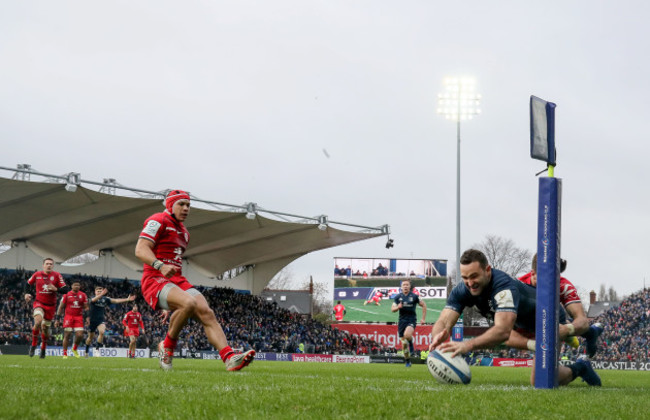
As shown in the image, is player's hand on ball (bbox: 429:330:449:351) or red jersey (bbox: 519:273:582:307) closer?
player's hand on ball (bbox: 429:330:449:351)

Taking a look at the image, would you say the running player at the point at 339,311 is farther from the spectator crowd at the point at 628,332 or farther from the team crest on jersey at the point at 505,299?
the team crest on jersey at the point at 505,299

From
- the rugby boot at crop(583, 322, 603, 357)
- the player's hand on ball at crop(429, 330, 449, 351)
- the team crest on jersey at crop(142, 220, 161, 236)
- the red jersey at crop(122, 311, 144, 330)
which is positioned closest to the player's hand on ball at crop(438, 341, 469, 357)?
the player's hand on ball at crop(429, 330, 449, 351)

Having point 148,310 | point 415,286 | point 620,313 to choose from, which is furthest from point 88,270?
point 620,313

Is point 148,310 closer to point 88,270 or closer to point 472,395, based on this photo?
point 88,270

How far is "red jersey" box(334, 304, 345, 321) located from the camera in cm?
5362

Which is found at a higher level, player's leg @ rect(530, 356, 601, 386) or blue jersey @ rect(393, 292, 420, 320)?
blue jersey @ rect(393, 292, 420, 320)

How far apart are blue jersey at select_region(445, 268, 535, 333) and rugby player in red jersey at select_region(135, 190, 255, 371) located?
2.38 meters

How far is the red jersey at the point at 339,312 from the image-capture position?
53625mm

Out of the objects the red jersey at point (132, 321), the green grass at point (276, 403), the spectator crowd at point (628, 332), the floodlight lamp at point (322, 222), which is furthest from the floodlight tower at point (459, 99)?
the green grass at point (276, 403)

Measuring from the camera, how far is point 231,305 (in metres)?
48.4

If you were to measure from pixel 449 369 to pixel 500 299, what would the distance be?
81 centimetres

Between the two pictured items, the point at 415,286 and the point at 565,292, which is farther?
the point at 415,286

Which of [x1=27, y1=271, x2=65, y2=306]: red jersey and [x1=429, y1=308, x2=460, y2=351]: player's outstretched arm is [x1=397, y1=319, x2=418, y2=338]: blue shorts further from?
[x1=429, y1=308, x2=460, y2=351]: player's outstretched arm

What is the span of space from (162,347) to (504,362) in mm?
34719
